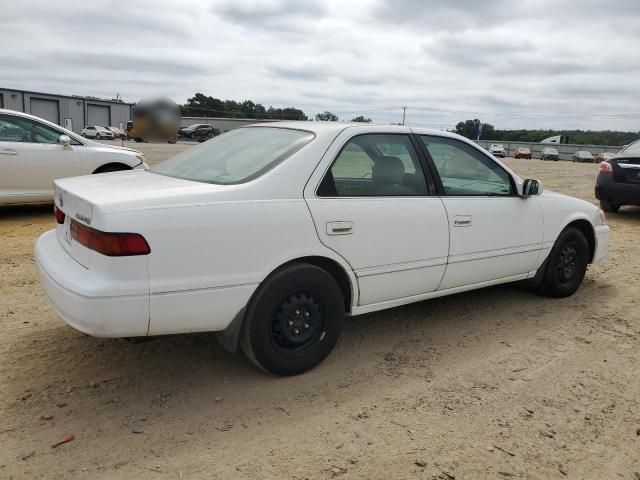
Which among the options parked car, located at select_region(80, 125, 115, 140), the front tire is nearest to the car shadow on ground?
the front tire

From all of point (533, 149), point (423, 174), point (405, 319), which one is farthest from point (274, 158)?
point (533, 149)

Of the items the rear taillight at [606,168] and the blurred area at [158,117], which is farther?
the blurred area at [158,117]

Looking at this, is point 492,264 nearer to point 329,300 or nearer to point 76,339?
point 329,300

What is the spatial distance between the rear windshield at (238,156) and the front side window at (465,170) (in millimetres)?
1110

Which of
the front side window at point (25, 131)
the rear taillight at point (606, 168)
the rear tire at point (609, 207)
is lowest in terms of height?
the rear tire at point (609, 207)

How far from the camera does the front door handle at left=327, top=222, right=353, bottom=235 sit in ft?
10.9

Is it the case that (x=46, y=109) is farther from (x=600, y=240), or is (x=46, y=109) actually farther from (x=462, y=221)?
(x=462, y=221)

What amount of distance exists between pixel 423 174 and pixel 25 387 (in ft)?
9.54

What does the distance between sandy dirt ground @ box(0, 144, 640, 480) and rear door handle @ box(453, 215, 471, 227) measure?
2.79ft

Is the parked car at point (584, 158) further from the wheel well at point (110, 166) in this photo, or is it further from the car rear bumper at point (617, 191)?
the wheel well at point (110, 166)

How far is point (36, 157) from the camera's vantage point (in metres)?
7.71

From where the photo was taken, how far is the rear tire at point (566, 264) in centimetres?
495

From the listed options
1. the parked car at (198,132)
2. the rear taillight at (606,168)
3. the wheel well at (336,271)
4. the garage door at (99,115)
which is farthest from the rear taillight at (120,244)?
the garage door at (99,115)

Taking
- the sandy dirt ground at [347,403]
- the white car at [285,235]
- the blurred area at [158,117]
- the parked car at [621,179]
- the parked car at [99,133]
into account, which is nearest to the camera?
the sandy dirt ground at [347,403]
